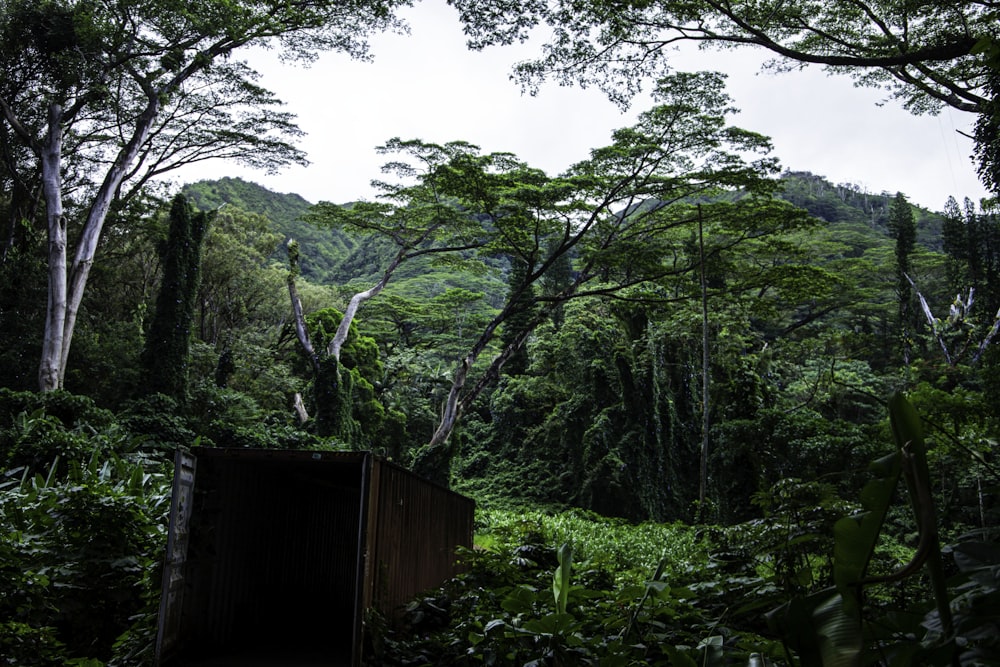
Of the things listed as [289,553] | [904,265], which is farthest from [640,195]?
[904,265]

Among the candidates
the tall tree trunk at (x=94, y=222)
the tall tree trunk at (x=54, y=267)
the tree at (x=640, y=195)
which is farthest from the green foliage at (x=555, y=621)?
the tall tree trunk at (x=94, y=222)

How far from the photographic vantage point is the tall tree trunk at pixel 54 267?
14.3 meters

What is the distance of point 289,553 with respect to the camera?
7.23m

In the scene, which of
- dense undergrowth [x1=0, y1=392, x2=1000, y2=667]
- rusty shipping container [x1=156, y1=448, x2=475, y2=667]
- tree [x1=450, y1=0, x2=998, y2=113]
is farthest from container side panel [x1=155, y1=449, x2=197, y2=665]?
tree [x1=450, y1=0, x2=998, y2=113]

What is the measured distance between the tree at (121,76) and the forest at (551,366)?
8cm

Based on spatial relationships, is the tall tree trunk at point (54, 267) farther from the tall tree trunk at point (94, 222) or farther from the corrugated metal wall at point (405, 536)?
the corrugated metal wall at point (405, 536)

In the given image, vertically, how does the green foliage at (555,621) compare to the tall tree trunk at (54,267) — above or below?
below

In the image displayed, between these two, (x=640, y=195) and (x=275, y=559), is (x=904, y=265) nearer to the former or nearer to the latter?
(x=640, y=195)

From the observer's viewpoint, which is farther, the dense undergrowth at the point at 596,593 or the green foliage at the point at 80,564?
the green foliage at the point at 80,564

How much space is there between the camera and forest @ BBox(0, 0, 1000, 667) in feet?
9.03

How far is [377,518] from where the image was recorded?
17.6 feet

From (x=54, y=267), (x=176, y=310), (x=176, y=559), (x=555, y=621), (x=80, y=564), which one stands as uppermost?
(x=54, y=267)

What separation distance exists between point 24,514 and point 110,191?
470 inches

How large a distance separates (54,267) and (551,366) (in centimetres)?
1776
